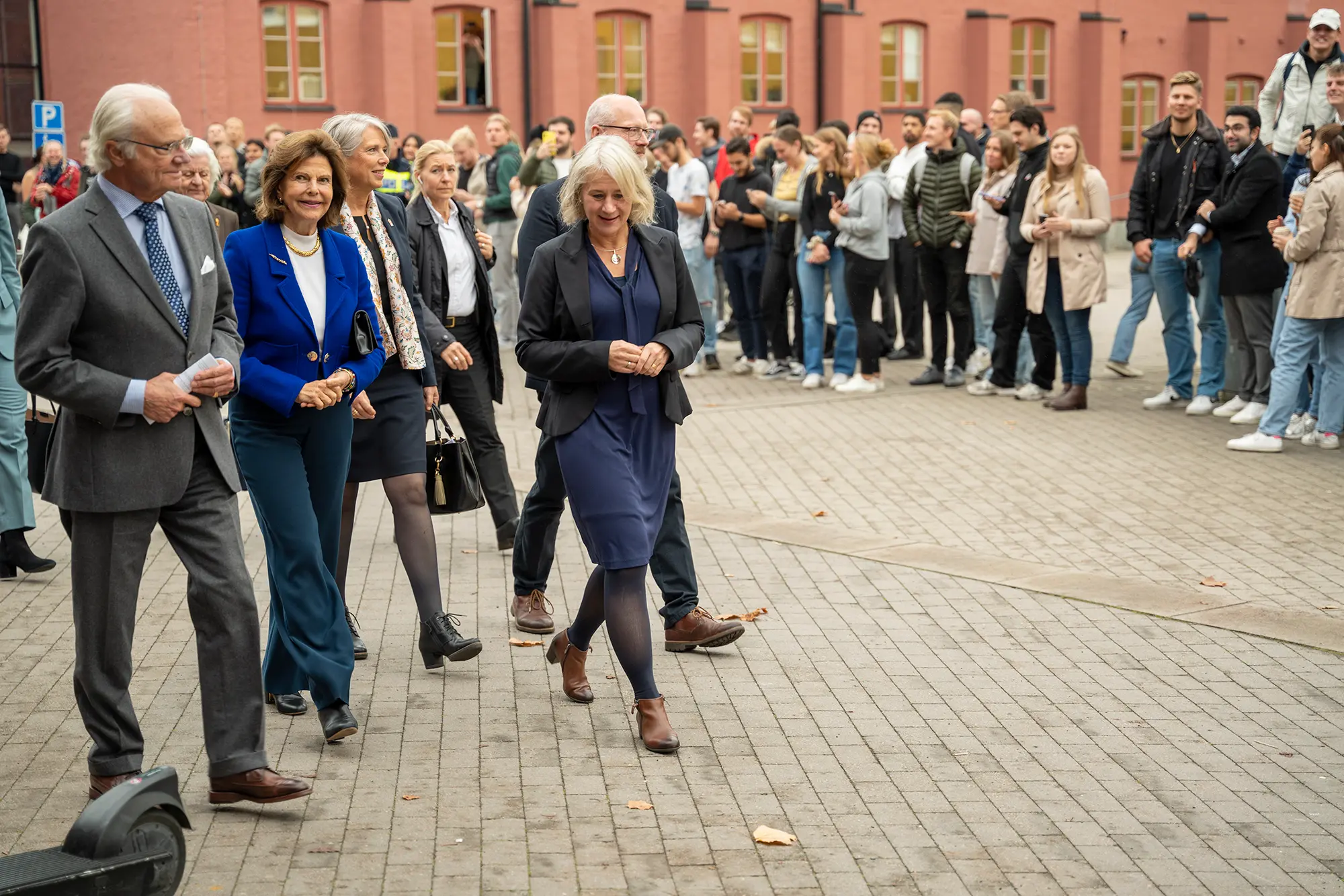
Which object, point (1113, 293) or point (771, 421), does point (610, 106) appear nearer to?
point (771, 421)

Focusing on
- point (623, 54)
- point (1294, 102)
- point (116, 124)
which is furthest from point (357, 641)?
point (623, 54)

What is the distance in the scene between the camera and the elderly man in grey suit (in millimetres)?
4676

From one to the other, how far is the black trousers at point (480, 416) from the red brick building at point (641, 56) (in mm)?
20197

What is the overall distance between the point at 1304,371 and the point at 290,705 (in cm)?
786

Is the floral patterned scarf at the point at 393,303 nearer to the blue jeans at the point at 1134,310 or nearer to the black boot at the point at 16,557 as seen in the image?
the black boot at the point at 16,557

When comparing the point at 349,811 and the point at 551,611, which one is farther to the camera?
the point at 551,611

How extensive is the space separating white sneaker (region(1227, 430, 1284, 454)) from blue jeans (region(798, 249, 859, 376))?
405cm

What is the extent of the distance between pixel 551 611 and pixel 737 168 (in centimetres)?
875

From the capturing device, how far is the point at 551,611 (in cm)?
736

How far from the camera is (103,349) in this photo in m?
4.74

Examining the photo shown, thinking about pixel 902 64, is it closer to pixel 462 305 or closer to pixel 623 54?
pixel 623 54

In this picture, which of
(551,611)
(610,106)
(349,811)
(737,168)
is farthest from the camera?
(737,168)

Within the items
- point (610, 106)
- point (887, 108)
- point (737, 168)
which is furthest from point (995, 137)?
point (887, 108)

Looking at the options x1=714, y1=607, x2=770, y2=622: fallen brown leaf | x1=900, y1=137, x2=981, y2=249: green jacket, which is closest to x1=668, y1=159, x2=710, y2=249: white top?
x1=900, y1=137, x2=981, y2=249: green jacket
